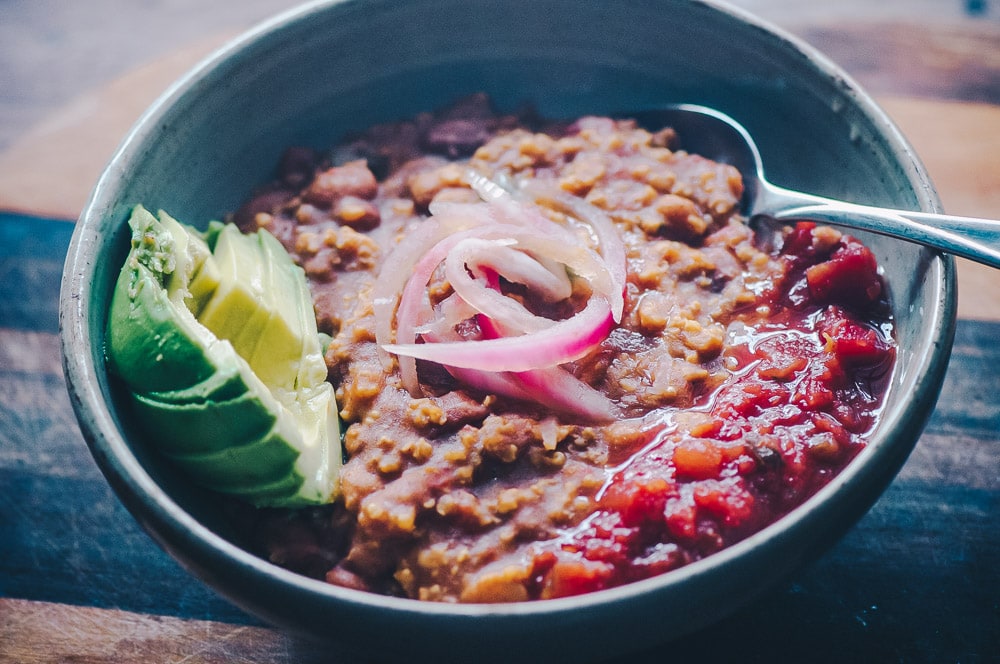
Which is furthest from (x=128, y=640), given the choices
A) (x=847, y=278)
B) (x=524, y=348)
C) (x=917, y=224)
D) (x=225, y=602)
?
(x=917, y=224)

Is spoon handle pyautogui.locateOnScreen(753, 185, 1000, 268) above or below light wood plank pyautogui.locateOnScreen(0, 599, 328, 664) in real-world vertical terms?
above

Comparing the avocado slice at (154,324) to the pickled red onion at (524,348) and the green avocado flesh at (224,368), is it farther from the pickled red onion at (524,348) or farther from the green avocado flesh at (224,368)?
the pickled red onion at (524,348)

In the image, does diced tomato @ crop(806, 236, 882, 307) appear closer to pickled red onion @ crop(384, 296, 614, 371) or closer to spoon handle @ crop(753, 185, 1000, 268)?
spoon handle @ crop(753, 185, 1000, 268)

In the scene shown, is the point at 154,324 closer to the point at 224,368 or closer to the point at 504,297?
the point at 224,368

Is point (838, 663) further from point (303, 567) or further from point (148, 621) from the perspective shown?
point (148, 621)

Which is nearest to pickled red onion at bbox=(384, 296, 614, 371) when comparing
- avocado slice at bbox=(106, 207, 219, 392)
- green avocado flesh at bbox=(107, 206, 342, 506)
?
green avocado flesh at bbox=(107, 206, 342, 506)

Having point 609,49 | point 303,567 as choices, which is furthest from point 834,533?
point 609,49
